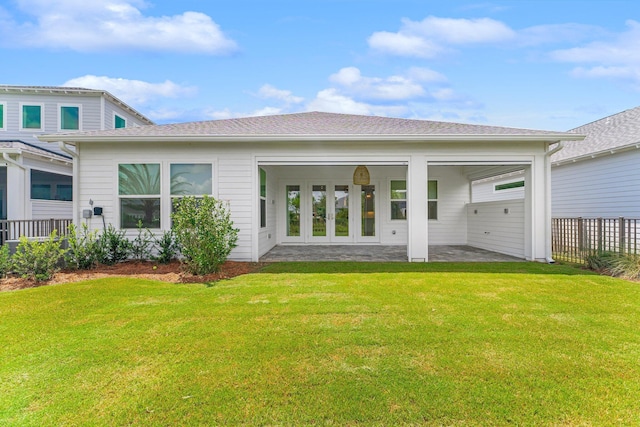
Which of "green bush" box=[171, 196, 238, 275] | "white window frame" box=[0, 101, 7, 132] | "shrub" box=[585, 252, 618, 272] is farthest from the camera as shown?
"white window frame" box=[0, 101, 7, 132]

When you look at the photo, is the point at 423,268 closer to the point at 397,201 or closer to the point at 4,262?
the point at 397,201

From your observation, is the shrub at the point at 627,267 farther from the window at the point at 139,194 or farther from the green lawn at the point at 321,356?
the window at the point at 139,194

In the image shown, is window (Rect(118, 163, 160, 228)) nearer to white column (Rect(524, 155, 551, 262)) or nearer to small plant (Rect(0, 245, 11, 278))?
small plant (Rect(0, 245, 11, 278))

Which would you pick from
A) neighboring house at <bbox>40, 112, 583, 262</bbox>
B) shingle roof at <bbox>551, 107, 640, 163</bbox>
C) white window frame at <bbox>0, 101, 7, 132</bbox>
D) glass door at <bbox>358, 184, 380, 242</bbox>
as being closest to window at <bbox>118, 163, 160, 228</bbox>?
neighboring house at <bbox>40, 112, 583, 262</bbox>

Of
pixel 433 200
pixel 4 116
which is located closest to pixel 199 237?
pixel 433 200

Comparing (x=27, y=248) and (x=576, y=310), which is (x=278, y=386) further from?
(x=27, y=248)

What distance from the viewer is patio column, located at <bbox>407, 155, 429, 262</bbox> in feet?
25.1

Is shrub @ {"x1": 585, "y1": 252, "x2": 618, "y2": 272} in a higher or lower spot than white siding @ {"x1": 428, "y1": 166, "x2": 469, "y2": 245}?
lower

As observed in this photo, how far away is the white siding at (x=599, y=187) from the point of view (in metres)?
9.05

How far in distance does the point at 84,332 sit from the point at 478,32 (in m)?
12.2

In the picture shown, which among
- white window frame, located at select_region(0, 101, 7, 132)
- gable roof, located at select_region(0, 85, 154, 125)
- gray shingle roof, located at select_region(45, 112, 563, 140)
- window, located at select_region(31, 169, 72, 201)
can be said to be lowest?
window, located at select_region(31, 169, 72, 201)

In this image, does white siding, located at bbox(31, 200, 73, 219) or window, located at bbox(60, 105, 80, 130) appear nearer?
white siding, located at bbox(31, 200, 73, 219)

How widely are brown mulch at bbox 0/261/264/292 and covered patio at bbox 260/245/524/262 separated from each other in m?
1.35

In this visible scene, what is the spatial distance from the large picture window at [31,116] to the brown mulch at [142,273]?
36.1ft
